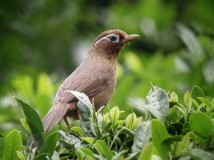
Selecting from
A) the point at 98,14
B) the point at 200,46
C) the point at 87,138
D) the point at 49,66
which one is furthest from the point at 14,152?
the point at 98,14

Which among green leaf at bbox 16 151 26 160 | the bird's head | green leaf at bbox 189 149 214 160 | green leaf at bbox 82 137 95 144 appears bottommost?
green leaf at bbox 189 149 214 160

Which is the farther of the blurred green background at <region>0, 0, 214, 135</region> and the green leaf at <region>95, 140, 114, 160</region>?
the blurred green background at <region>0, 0, 214, 135</region>

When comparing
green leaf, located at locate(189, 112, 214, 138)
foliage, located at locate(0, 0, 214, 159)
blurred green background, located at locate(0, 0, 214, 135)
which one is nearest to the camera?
green leaf, located at locate(189, 112, 214, 138)

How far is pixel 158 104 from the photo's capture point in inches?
154

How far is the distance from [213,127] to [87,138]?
78cm

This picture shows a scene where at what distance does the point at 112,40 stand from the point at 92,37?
2796 mm

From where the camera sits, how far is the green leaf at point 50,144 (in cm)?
382

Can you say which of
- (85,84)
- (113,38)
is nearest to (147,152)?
(85,84)

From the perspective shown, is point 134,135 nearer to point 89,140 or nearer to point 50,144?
point 89,140

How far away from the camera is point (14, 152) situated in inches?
155

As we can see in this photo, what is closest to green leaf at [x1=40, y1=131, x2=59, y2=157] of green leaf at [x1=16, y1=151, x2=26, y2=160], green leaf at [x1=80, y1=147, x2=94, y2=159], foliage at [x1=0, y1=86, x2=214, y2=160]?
foliage at [x1=0, y1=86, x2=214, y2=160]

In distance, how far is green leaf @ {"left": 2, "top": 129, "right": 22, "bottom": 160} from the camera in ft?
12.9

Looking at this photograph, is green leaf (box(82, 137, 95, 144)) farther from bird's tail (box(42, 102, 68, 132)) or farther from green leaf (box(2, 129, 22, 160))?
bird's tail (box(42, 102, 68, 132))

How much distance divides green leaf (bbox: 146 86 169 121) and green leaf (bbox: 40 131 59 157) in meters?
0.58
